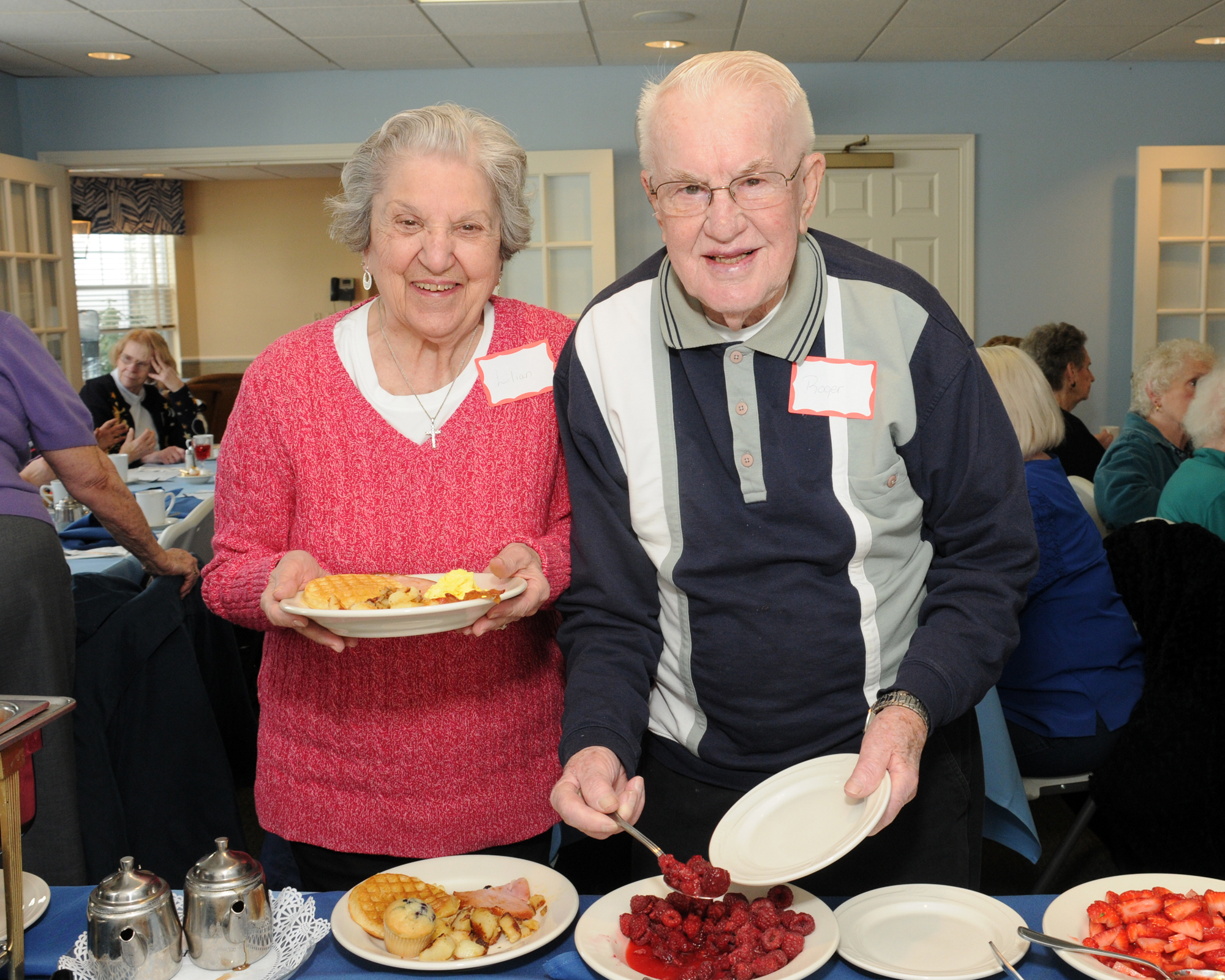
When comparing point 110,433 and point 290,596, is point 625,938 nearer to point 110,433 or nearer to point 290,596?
point 290,596

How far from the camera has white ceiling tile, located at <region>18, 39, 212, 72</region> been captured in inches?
216

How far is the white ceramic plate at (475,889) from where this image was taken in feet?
3.40

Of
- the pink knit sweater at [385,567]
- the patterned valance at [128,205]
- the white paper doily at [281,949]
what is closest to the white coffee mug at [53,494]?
the pink knit sweater at [385,567]

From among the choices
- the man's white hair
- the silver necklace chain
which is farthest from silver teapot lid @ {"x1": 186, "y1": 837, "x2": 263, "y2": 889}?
the man's white hair

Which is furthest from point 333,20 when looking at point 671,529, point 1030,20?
point 671,529

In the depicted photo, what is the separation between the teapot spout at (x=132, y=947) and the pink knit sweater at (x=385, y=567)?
1.44 ft

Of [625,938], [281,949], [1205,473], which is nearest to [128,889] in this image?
[281,949]

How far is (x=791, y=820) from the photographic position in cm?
111

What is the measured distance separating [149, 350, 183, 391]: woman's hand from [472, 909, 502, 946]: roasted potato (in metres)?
4.85

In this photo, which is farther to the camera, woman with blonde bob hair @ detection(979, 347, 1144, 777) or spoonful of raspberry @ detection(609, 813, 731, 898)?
woman with blonde bob hair @ detection(979, 347, 1144, 777)

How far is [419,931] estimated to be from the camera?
104cm

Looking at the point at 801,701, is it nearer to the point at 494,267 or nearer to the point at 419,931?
the point at 419,931

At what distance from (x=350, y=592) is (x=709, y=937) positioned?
540 mm

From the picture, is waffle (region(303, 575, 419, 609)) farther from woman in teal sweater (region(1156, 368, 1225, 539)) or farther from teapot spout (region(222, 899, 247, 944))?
woman in teal sweater (region(1156, 368, 1225, 539))
